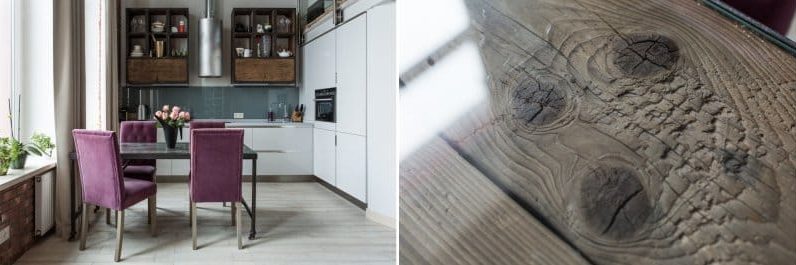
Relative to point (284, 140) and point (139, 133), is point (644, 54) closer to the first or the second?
point (139, 133)

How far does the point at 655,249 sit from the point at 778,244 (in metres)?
0.16

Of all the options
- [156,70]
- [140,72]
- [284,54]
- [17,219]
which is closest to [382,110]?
[17,219]

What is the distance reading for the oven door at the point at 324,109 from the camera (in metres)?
6.06

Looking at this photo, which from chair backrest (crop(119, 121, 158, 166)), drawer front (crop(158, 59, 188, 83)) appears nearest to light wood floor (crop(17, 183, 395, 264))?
chair backrest (crop(119, 121, 158, 166))

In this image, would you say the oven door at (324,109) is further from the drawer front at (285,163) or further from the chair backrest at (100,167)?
the chair backrest at (100,167)

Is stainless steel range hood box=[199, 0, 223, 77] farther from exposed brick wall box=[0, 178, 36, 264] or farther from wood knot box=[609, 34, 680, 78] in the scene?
wood knot box=[609, 34, 680, 78]

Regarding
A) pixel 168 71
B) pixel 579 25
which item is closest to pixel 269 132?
pixel 168 71

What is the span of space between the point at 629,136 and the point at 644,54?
12 centimetres

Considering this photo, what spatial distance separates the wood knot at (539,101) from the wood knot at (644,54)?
Result: 0.30 ft

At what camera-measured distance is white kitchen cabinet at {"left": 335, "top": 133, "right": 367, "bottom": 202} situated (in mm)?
5133

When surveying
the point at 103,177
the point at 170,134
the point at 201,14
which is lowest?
the point at 103,177

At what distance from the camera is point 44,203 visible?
3.80 m

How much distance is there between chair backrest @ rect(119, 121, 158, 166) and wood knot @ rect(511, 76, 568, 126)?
16.2 ft

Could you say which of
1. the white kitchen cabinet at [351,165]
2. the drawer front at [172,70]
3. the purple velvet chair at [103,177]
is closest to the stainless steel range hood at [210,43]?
the drawer front at [172,70]
